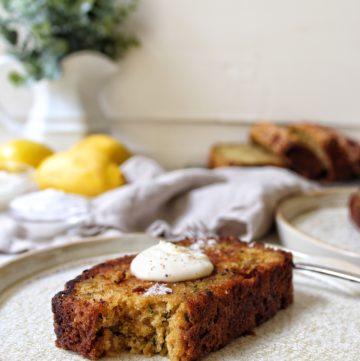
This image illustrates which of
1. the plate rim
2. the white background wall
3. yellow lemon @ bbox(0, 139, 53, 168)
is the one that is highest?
the white background wall

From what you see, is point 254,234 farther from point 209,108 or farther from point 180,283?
point 209,108

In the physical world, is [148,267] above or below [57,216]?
above

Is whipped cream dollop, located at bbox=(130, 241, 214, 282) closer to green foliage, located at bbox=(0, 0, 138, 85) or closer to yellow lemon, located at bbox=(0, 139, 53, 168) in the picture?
yellow lemon, located at bbox=(0, 139, 53, 168)

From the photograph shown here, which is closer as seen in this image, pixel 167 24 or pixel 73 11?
pixel 73 11

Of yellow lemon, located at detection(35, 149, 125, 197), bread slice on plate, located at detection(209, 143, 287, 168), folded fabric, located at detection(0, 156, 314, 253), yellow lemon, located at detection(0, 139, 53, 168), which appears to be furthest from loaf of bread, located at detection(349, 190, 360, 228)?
yellow lemon, located at detection(0, 139, 53, 168)

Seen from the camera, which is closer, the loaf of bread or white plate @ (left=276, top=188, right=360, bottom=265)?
white plate @ (left=276, top=188, right=360, bottom=265)

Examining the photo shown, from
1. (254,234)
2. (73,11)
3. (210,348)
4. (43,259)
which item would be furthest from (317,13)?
(210,348)

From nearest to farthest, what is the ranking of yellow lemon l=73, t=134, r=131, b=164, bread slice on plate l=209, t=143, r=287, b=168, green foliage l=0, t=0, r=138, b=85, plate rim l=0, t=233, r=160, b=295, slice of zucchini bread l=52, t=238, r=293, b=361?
1. slice of zucchini bread l=52, t=238, r=293, b=361
2. plate rim l=0, t=233, r=160, b=295
3. yellow lemon l=73, t=134, r=131, b=164
4. bread slice on plate l=209, t=143, r=287, b=168
5. green foliage l=0, t=0, r=138, b=85
